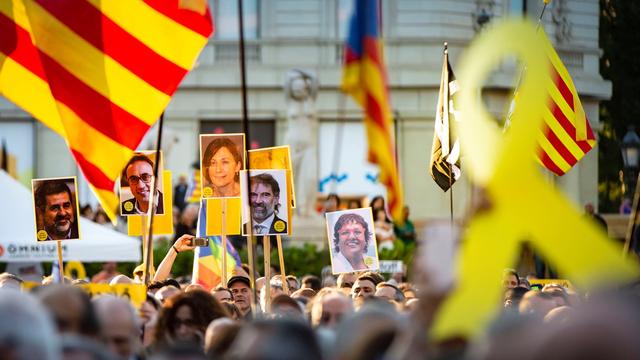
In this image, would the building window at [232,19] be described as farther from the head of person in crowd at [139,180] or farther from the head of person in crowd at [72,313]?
the head of person in crowd at [72,313]

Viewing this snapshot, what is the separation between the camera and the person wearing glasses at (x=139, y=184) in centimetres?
1387

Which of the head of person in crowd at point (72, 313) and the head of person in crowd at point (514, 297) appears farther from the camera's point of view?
the head of person in crowd at point (514, 297)

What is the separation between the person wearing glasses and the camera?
13.9m

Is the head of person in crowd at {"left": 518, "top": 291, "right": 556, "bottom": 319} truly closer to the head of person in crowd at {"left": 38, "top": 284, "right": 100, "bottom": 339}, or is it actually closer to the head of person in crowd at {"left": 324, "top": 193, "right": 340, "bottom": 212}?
the head of person in crowd at {"left": 38, "top": 284, "right": 100, "bottom": 339}

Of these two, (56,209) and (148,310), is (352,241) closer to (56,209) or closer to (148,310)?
(56,209)

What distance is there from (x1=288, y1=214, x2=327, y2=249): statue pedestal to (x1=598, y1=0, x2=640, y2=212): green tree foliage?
1244 cm

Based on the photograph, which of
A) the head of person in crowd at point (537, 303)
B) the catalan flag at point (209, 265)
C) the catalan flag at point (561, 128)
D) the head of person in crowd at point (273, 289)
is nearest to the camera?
the head of person in crowd at point (537, 303)

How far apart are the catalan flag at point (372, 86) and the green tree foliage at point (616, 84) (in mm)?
32023

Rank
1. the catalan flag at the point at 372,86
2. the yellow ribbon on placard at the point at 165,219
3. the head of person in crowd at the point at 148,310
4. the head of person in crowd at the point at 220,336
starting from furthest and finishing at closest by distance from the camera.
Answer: the yellow ribbon on placard at the point at 165,219
the head of person in crowd at the point at 148,310
the catalan flag at the point at 372,86
the head of person in crowd at the point at 220,336

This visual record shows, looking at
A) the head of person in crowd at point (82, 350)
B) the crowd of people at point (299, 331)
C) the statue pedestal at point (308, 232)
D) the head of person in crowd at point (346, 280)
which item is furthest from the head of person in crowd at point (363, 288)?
the statue pedestal at point (308, 232)

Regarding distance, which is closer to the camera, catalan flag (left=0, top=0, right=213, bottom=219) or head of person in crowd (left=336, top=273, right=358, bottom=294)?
catalan flag (left=0, top=0, right=213, bottom=219)

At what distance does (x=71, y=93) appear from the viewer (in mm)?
11484

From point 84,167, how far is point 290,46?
81.5ft

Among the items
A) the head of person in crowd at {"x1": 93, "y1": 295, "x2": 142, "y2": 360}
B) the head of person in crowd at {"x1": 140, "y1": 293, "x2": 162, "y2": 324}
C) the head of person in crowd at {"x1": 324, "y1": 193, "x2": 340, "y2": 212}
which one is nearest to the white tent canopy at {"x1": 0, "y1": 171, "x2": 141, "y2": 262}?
the head of person in crowd at {"x1": 324, "y1": 193, "x2": 340, "y2": 212}
